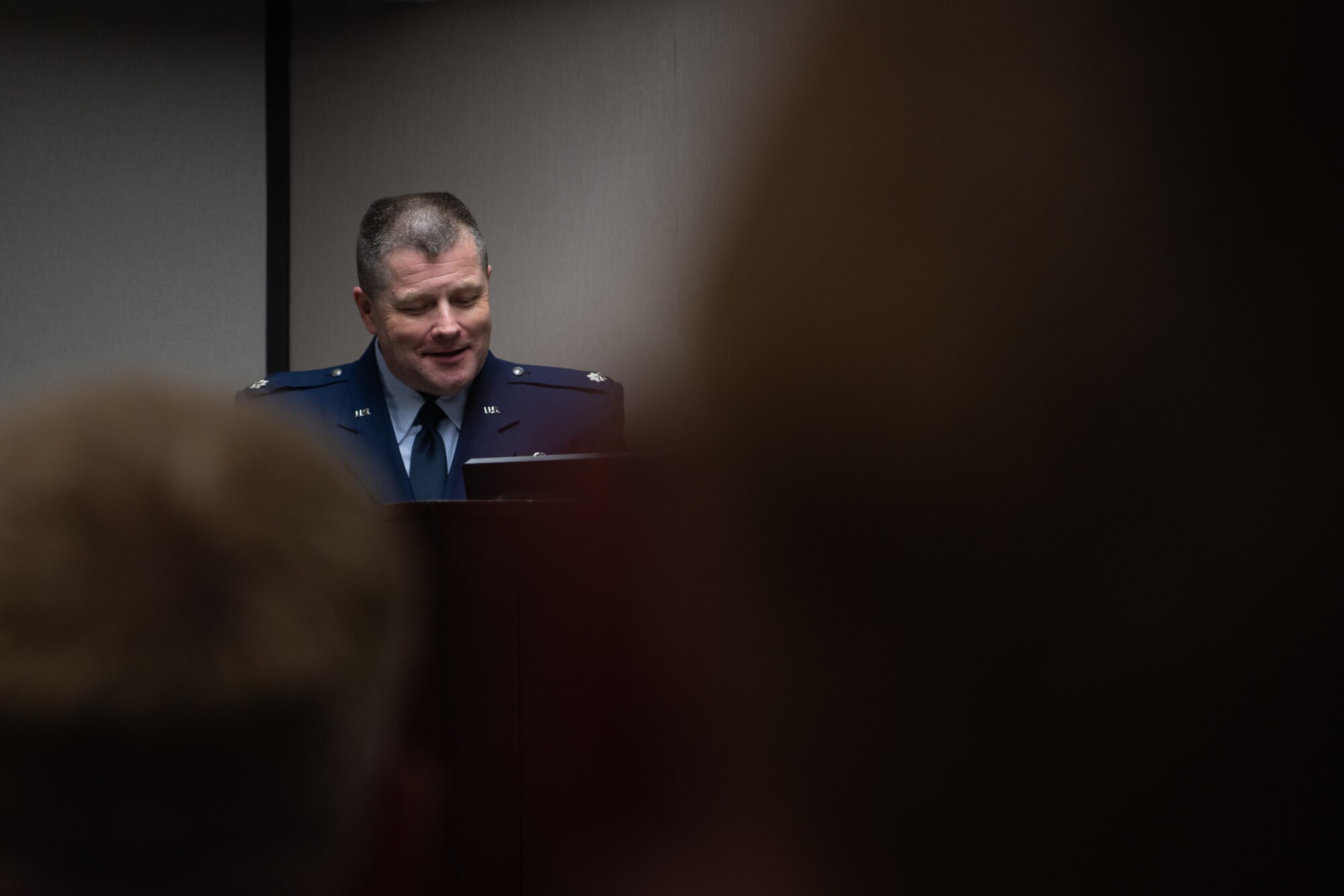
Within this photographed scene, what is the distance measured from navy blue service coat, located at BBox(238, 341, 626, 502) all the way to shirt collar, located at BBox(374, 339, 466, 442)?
→ 0.04ft

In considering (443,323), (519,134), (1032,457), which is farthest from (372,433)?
(1032,457)

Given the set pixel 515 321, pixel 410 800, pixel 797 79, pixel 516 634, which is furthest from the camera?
pixel 515 321

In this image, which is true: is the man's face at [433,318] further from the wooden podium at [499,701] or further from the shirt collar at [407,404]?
the wooden podium at [499,701]

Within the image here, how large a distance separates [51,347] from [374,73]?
1124mm

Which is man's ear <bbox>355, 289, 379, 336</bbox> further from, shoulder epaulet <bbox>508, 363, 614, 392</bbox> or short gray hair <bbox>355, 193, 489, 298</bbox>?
shoulder epaulet <bbox>508, 363, 614, 392</bbox>

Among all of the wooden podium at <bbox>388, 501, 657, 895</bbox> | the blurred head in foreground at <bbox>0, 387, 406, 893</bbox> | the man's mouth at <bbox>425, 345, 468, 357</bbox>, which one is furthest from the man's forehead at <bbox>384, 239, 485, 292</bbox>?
the blurred head in foreground at <bbox>0, 387, 406, 893</bbox>

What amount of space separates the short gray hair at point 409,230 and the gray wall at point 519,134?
24.8 inches

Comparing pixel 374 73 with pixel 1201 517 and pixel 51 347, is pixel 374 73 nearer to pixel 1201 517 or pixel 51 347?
pixel 51 347

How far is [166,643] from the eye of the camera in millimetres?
231

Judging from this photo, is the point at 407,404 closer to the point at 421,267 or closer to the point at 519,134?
the point at 421,267

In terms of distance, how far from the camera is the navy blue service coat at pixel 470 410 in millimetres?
1913

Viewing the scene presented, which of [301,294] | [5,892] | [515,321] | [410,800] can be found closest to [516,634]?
[410,800]

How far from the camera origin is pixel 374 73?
3.21 metres

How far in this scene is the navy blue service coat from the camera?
1.91m
